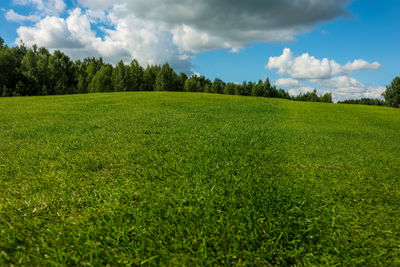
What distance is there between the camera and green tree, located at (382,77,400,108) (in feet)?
269

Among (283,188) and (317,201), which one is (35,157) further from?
(317,201)

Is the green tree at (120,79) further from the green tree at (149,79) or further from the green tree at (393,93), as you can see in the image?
the green tree at (393,93)

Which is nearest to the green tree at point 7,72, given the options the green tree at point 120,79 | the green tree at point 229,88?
the green tree at point 120,79

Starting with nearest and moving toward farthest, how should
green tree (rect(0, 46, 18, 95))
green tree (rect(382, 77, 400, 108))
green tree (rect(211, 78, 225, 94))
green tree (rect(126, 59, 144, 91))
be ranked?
green tree (rect(0, 46, 18, 95))
green tree (rect(382, 77, 400, 108))
green tree (rect(126, 59, 144, 91))
green tree (rect(211, 78, 225, 94))

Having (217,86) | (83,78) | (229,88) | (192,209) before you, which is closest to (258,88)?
(229,88)

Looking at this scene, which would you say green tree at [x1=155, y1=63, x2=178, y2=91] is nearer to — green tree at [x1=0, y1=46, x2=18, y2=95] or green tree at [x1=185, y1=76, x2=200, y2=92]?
green tree at [x1=185, y1=76, x2=200, y2=92]

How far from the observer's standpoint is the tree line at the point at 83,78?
63.1 m

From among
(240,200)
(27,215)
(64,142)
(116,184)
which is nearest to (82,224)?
(27,215)

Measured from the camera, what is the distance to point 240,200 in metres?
3.65

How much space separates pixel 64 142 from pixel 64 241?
19.3 feet

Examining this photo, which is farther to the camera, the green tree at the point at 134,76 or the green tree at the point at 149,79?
the green tree at the point at 149,79

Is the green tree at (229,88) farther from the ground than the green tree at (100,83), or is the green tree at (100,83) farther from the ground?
the green tree at (229,88)

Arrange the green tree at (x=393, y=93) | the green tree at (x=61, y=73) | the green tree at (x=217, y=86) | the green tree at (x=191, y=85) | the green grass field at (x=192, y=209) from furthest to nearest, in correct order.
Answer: the green tree at (x=217, y=86)
the green tree at (x=191, y=85)
the green tree at (x=393, y=93)
the green tree at (x=61, y=73)
the green grass field at (x=192, y=209)

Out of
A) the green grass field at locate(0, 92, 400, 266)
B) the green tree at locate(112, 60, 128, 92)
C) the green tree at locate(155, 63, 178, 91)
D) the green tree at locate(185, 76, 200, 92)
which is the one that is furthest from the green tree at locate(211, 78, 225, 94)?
the green grass field at locate(0, 92, 400, 266)
